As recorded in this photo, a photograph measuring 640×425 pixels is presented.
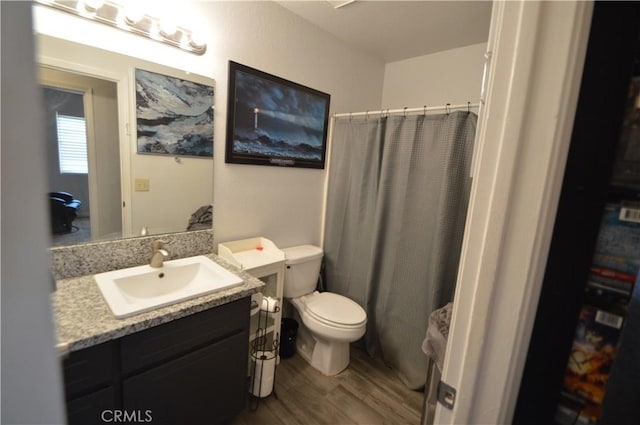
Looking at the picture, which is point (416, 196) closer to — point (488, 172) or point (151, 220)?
point (488, 172)

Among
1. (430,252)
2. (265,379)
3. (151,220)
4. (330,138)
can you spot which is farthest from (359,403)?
(330,138)

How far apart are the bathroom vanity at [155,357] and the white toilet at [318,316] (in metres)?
0.58

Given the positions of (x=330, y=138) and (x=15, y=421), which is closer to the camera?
(x=15, y=421)

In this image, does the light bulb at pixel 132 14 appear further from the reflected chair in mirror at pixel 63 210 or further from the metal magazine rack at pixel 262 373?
the metal magazine rack at pixel 262 373

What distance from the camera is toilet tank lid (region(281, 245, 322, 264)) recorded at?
2.01 metres

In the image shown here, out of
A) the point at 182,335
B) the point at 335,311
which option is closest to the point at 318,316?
the point at 335,311

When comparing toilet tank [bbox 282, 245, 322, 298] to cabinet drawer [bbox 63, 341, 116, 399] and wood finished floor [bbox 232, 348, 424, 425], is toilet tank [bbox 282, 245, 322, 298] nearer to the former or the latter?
wood finished floor [bbox 232, 348, 424, 425]

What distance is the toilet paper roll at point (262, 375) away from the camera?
64.8 inches

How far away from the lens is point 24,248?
0.84 feet

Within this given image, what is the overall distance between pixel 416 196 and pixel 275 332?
52.0 inches

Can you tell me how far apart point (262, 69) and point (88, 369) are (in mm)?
1757

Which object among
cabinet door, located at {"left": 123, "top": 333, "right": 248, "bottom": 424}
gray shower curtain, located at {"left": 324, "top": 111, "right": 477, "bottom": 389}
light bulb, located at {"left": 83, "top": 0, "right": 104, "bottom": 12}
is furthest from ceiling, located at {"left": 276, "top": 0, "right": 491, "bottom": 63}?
cabinet door, located at {"left": 123, "top": 333, "right": 248, "bottom": 424}

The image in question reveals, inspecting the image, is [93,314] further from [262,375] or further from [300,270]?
[300,270]

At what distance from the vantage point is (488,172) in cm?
48
